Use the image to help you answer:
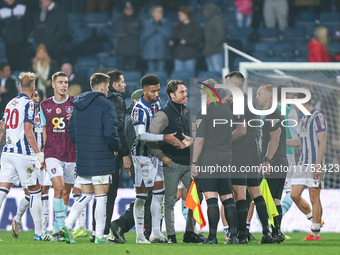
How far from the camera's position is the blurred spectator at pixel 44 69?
12.9 meters

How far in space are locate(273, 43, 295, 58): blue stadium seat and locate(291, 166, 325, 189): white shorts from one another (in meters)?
7.11

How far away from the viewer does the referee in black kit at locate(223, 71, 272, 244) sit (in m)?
6.66

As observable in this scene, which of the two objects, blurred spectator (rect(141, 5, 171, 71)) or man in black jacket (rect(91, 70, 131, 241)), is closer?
man in black jacket (rect(91, 70, 131, 241))

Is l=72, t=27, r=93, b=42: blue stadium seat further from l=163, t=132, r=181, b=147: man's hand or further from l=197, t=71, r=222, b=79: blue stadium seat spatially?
l=163, t=132, r=181, b=147: man's hand

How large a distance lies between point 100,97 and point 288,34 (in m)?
9.71

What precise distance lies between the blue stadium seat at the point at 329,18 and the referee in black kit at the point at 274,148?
8.86 meters

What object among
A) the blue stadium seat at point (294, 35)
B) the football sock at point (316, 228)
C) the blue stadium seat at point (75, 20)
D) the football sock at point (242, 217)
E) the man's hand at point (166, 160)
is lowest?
the football sock at point (316, 228)

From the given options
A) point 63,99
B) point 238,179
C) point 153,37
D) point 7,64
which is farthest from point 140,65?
point 238,179

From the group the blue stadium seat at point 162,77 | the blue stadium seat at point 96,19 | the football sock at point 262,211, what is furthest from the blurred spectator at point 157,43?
the football sock at point 262,211

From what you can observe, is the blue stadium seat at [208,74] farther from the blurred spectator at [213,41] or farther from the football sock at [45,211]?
the football sock at [45,211]

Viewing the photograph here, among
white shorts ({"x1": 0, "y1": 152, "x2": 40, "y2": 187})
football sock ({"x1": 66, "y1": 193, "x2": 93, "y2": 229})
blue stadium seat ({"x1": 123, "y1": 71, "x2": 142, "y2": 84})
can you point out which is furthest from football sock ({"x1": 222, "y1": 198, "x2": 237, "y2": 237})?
blue stadium seat ({"x1": 123, "y1": 71, "x2": 142, "y2": 84})

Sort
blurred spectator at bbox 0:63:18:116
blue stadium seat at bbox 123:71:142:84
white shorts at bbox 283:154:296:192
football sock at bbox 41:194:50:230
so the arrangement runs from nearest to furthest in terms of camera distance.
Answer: football sock at bbox 41:194:50:230 → white shorts at bbox 283:154:296:192 → blurred spectator at bbox 0:63:18:116 → blue stadium seat at bbox 123:71:142:84

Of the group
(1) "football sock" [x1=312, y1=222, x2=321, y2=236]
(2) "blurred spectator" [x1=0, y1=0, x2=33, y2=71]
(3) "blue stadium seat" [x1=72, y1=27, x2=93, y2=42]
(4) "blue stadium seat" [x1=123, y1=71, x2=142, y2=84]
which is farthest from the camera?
(3) "blue stadium seat" [x1=72, y1=27, x2=93, y2=42]

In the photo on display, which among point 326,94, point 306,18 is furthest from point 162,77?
point 306,18
